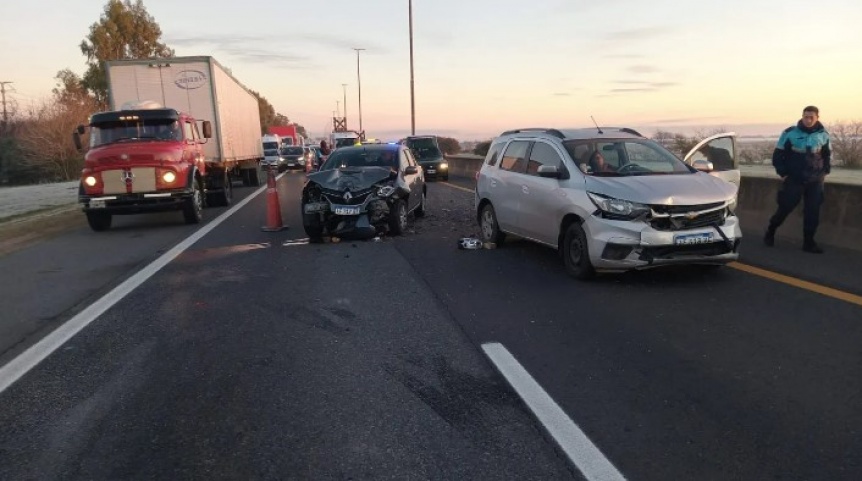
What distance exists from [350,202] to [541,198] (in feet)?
12.0

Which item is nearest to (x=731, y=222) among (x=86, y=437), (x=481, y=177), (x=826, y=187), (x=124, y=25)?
(x=826, y=187)

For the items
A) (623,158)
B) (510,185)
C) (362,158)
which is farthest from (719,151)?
(362,158)

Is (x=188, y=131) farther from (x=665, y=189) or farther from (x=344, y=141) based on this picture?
(x=344, y=141)

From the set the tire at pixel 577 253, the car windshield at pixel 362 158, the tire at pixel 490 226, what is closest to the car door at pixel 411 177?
the car windshield at pixel 362 158

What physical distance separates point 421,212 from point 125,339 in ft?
29.2

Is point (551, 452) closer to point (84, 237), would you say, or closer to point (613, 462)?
point (613, 462)

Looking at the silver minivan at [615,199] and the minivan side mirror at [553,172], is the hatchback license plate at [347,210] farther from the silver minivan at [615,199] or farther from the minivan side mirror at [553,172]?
the minivan side mirror at [553,172]

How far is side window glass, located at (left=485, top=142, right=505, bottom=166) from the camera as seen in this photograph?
991cm

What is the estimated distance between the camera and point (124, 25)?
44.3 metres

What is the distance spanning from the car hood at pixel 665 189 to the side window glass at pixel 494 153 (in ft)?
8.71

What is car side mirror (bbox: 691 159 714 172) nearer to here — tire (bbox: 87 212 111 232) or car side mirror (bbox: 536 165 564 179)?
car side mirror (bbox: 536 165 564 179)

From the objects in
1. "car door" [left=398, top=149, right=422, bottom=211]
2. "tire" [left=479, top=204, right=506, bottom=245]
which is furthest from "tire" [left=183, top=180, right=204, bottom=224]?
"tire" [left=479, top=204, right=506, bottom=245]

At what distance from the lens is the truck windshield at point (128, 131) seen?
13.4 metres

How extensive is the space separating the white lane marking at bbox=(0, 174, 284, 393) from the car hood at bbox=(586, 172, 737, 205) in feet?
17.3
